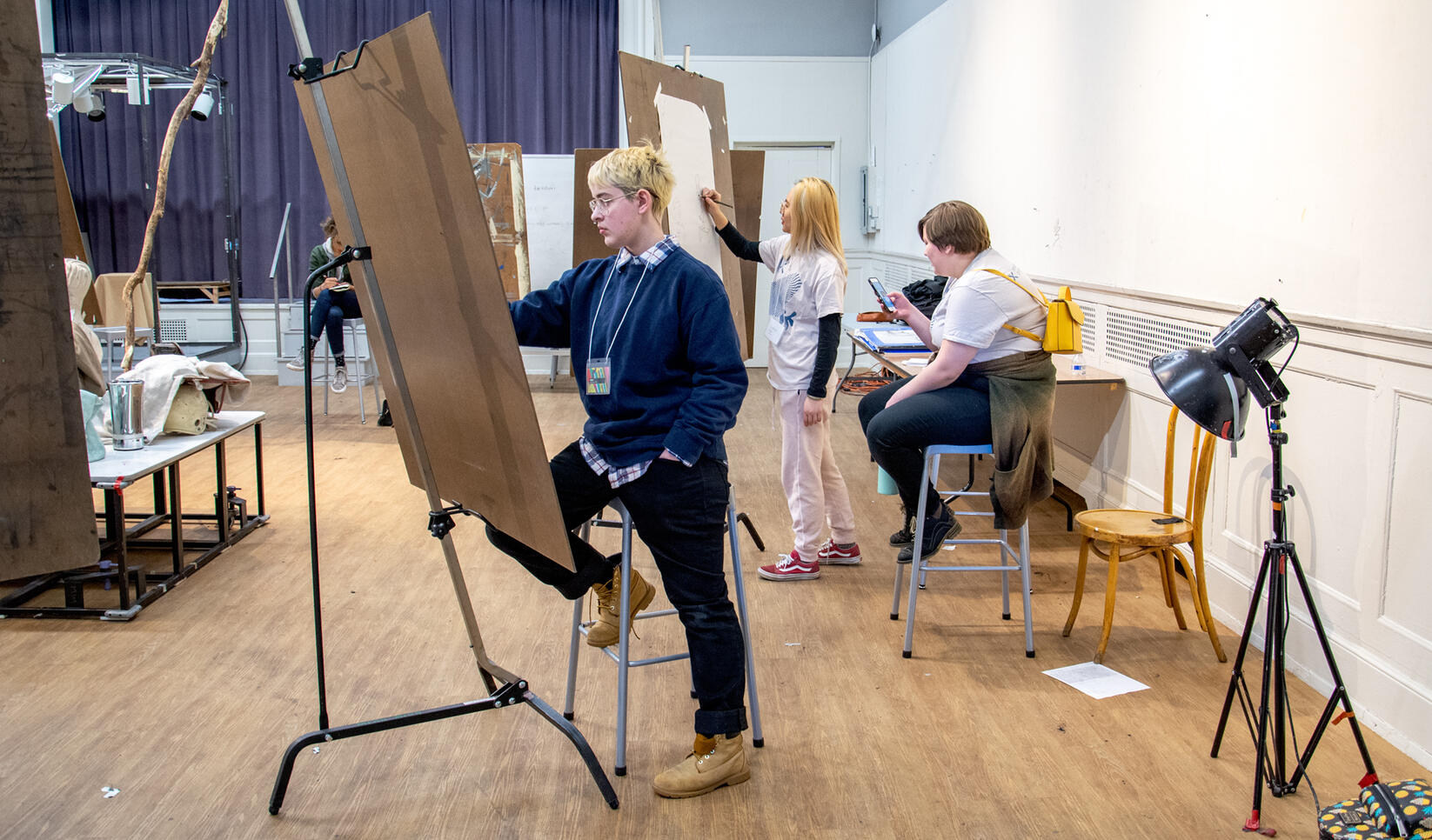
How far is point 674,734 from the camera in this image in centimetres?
250

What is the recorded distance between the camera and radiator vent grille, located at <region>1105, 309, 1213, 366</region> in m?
3.50

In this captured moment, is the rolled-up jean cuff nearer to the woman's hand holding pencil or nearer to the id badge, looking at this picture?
the id badge

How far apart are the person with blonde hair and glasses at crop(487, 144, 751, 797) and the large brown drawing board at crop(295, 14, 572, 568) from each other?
29 cm

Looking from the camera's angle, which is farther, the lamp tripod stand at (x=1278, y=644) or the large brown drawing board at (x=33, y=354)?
the lamp tripod stand at (x=1278, y=644)

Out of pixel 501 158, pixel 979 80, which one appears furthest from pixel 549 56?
pixel 979 80

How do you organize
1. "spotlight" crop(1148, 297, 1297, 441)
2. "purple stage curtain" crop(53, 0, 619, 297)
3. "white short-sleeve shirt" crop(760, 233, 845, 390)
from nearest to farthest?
"spotlight" crop(1148, 297, 1297, 441)
"white short-sleeve shirt" crop(760, 233, 845, 390)
"purple stage curtain" crop(53, 0, 619, 297)

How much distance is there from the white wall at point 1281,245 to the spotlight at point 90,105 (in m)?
6.16

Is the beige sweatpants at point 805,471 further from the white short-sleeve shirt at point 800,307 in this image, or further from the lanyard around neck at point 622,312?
the lanyard around neck at point 622,312

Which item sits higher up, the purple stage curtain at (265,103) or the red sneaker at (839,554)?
the purple stage curtain at (265,103)

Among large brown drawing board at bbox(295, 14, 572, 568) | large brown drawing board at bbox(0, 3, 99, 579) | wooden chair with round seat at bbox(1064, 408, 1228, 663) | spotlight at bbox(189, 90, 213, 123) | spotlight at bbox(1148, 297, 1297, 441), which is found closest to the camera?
large brown drawing board at bbox(0, 3, 99, 579)

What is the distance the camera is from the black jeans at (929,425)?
9.71ft

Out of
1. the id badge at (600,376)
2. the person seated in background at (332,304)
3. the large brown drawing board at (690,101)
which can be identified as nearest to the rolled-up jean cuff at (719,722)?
the id badge at (600,376)

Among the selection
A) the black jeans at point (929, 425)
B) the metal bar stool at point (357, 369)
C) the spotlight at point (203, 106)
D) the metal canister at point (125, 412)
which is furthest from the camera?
the spotlight at point (203, 106)

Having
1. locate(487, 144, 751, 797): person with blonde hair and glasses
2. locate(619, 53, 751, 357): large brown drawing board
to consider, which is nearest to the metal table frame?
locate(487, 144, 751, 797): person with blonde hair and glasses
